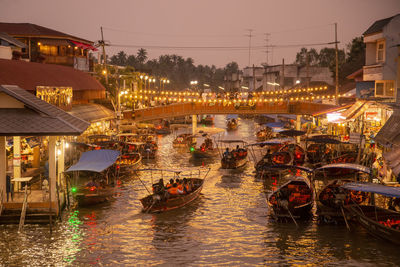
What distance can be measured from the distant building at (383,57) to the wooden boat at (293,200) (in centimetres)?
1195

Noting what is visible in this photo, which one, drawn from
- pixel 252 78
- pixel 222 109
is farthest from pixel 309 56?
pixel 222 109

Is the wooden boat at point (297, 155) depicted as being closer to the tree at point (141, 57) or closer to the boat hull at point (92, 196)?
the boat hull at point (92, 196)

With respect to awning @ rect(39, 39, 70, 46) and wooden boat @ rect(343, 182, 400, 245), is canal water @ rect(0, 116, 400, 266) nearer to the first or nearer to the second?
wooden boat @ rect(343, 182, 400, 245)

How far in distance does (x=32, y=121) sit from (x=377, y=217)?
1595 centimetres

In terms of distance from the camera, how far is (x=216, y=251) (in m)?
19.0

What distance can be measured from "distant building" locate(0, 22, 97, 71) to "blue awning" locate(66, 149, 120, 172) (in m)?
21.9

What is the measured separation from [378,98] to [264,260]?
63.7 ft

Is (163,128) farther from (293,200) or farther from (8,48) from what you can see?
(293,200)

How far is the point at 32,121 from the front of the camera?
813 inches

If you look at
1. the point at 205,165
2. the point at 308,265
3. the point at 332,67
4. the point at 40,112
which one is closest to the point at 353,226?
the point at 308,265

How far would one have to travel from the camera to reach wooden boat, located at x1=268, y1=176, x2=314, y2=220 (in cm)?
2234

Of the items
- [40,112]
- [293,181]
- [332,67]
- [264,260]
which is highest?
[332,67]

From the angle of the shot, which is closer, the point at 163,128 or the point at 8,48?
the point at 8,48

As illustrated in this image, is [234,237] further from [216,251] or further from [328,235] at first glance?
[328,235]
